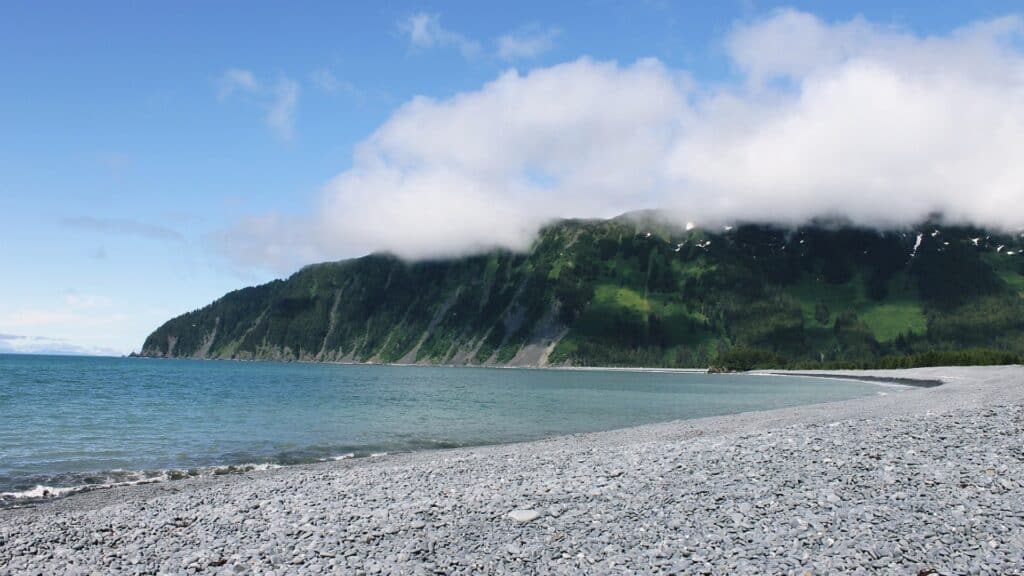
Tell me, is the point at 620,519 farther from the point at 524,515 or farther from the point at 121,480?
the point at 121,480

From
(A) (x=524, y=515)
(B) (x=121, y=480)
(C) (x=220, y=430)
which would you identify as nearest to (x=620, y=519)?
(A) (x=524, y=515)

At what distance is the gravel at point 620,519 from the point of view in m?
11.9

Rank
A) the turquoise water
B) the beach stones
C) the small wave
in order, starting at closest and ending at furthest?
the beach stones
the small wave
the turquoise water

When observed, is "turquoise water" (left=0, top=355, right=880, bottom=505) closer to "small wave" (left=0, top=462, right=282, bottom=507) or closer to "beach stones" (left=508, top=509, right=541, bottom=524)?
"small wave" (left=0, top=462, right=282, bottom=507)

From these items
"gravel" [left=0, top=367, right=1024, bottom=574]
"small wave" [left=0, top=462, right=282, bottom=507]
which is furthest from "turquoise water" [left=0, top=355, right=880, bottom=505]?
"gravel" [left=0, top=367, right=1024, bottom=574]

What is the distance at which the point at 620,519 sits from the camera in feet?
46.9

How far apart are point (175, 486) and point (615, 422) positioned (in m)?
35.4

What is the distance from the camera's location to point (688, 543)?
12484 mm

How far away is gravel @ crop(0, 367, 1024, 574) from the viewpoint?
11906 millimetres

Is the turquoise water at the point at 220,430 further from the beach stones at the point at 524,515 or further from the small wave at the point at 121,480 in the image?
the beach stones at the point at 524,515

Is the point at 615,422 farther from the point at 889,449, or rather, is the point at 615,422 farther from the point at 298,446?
the point at 889,449

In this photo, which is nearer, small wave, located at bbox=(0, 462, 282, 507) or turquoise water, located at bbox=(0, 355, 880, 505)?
small wave, located at bbox=(0, 462, 282, 507)

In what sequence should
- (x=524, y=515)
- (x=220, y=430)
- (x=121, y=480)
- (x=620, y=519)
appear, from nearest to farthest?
1. (x=620, y=519)
2. (x=524, y=515)
3. (x=121, y=480)
4. (x=220, y=430)

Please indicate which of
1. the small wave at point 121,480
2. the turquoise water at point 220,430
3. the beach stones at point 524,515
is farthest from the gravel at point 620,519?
the turquoise water at point 220,430
